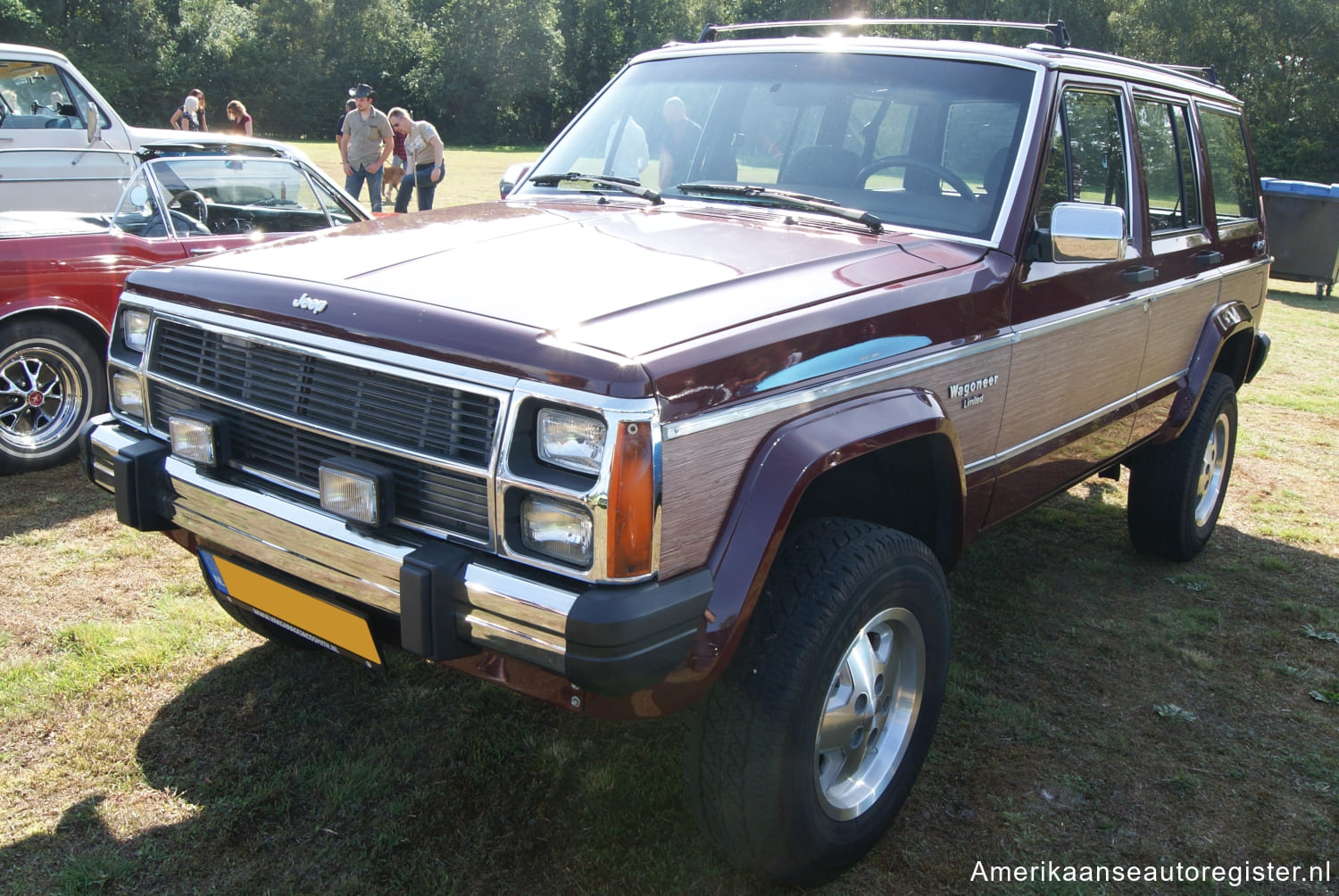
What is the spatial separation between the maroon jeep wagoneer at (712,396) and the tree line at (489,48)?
32194 millimetres

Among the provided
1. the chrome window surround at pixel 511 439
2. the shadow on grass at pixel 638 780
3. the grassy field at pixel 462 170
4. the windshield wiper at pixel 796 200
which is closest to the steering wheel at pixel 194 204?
the shadow on grass at pixel 638 780

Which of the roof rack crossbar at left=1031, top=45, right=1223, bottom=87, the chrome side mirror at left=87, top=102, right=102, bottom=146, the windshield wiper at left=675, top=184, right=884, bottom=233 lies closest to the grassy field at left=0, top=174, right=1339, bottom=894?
the windshield wiper at left=675, top=184, right=884, bottom=233

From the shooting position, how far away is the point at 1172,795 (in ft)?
9.70

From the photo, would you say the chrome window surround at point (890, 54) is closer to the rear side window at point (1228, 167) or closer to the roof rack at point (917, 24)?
the roof rack at point (917, 24)

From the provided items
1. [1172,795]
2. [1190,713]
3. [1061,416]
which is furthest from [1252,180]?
[1172,795]

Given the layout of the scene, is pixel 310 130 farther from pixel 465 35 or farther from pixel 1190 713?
pixel 1190 713

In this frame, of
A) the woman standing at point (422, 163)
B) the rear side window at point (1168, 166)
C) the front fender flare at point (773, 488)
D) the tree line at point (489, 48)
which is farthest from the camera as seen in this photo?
the tree line at point (489, 48)

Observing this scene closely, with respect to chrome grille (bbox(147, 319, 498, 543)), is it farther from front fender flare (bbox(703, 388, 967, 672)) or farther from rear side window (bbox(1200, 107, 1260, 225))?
rear side window (bbox(1200, 107, 1260, 225))

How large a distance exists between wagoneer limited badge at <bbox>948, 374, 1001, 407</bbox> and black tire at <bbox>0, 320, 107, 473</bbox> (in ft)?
→ 13.9

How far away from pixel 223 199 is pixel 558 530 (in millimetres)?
4733

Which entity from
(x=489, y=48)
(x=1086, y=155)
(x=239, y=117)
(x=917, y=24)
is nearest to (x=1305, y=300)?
(x=1086, y=155)

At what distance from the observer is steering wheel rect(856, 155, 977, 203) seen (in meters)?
3.10

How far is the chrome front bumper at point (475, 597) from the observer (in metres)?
1.87

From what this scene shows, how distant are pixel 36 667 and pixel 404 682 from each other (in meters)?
1.20
